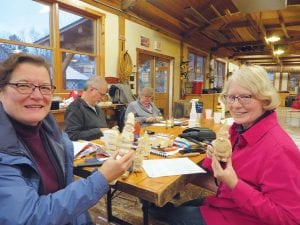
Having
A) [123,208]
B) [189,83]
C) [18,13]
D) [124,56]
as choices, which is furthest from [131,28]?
[123,208]

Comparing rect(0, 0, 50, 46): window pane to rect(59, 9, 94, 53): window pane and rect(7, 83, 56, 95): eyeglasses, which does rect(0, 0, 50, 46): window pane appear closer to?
rect(59, 9, 94, 53): window pane

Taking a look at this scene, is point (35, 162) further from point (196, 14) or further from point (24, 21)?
point (196, 14)

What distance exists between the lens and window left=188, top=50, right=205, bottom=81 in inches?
342

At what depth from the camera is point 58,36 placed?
154 inches

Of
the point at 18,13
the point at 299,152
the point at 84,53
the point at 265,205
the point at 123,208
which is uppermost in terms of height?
the point at 18,13

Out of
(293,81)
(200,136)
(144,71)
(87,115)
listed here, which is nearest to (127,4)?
(144,71)

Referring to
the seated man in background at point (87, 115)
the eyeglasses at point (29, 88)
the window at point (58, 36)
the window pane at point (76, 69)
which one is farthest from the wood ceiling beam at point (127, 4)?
the eyeglasses at point (29, 88)

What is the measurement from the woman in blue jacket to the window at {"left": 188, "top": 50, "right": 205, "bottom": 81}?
7581 mm

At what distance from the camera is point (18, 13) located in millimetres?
3463

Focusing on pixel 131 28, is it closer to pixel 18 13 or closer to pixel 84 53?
pixel 84 53

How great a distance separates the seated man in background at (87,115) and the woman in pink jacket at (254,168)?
1325 millimetres

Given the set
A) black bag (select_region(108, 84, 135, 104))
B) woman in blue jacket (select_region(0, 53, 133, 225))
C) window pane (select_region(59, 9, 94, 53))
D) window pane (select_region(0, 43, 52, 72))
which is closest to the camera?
woman in blue jacket (select_region(0, 53, 133, 225))

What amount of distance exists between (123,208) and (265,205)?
1.67 metres

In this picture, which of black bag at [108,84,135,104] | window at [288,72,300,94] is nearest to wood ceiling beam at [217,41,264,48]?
black bag at [108,84,135,104]
